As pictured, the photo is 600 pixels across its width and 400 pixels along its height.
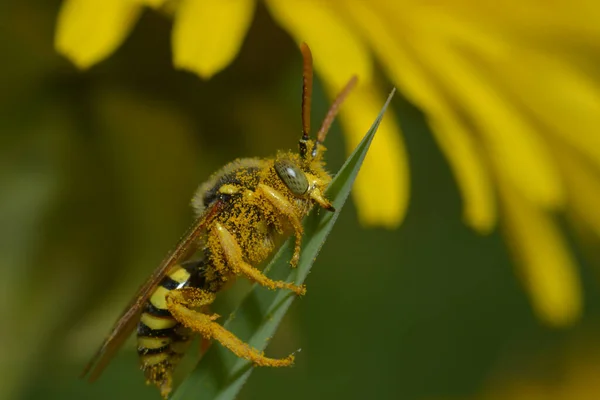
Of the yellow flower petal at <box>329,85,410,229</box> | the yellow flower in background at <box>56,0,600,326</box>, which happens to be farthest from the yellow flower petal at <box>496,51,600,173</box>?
the yellow flower petal at <box>329,85,410,229</box>

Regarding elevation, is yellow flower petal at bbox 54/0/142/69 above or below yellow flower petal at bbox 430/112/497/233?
below

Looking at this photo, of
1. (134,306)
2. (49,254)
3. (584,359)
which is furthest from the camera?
(584,359)

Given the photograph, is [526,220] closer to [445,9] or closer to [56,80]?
[445,9]

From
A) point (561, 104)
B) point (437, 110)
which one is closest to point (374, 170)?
point (437, 110)

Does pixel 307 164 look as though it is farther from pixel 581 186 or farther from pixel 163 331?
pixel 581 186

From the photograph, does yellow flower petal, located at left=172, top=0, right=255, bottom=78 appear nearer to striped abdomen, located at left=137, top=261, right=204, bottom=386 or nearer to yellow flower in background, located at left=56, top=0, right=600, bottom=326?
yellow flower in background, located at left=56, top=0, right=600, bottom=326

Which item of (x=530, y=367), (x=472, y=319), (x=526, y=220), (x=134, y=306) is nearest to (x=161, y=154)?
(x=134, y=306)
